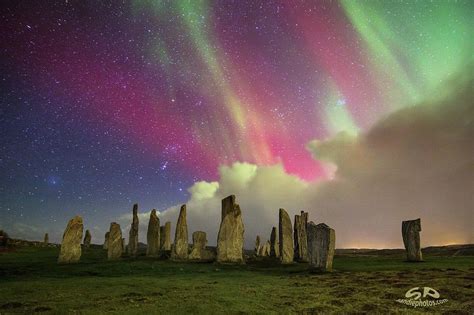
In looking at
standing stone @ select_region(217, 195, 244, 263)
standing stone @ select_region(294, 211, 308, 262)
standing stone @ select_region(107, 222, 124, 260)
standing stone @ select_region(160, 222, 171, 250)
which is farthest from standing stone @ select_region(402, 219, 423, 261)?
standing stone @ select_region(160, 222, 171, 250)

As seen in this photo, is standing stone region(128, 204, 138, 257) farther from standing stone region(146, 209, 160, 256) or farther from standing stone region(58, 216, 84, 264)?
standing stone region(58, 216, 84, 264)

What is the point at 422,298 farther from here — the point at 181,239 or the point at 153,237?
the point at 153,237

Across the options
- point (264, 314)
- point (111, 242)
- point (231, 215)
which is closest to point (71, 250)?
point (111, 242)

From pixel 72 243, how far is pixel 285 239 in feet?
61.7

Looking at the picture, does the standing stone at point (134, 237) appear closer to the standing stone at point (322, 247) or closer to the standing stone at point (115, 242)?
the standing stone at point (115, 242)

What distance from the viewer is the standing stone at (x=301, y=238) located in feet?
124

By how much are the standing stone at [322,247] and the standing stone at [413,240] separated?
11.5 m

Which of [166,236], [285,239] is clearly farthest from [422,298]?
[166,236]

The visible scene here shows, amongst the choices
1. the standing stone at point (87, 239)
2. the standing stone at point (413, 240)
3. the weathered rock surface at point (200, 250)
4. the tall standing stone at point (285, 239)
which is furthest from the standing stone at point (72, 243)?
the standing stone at point (87, 239)

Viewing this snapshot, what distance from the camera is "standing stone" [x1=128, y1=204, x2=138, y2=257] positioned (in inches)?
1650

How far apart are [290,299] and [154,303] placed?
4.71 m

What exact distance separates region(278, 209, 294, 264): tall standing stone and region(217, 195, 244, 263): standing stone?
12.9 ft

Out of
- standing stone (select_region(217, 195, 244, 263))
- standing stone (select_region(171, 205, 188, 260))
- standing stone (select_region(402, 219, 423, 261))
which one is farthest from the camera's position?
standing stone (select_region(171, 205, 188, 260))

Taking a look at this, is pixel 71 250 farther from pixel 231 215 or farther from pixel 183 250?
pixel 231 215
